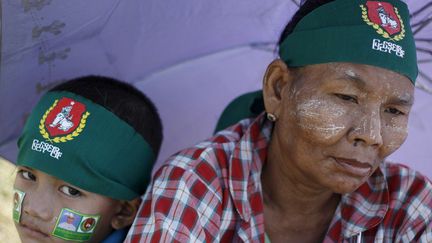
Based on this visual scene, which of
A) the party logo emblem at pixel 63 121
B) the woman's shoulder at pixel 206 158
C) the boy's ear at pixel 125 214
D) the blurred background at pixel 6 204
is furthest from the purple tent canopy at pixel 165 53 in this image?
the blurred background at pixel 6 204

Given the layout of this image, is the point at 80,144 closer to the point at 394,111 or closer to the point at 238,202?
the point at 238,202

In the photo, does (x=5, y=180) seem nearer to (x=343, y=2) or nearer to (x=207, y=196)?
(x=207, y=196)

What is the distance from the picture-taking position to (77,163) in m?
2.65

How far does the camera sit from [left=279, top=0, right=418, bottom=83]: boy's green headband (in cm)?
237

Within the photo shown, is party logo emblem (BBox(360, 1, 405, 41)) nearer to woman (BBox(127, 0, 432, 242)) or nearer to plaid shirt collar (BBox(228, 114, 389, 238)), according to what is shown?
woman (BBox(127, 0, 432, 242))

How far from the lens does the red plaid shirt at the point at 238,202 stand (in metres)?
2.38

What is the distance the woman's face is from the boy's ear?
0.76 metres

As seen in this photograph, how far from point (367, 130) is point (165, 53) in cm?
120

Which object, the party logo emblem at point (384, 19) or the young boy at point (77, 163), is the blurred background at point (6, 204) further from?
the party logo emblem at point (384, 19)

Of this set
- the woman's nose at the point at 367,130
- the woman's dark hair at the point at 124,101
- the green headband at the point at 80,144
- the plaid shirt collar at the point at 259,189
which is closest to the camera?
the woman's nose at the point at 367,130

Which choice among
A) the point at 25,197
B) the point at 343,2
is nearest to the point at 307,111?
the point at 343,2

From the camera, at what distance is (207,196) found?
2438 millimetres

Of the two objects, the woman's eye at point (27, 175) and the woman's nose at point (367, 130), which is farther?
the woman's eye at point (27, 175)

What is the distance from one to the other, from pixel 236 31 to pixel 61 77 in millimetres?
800
